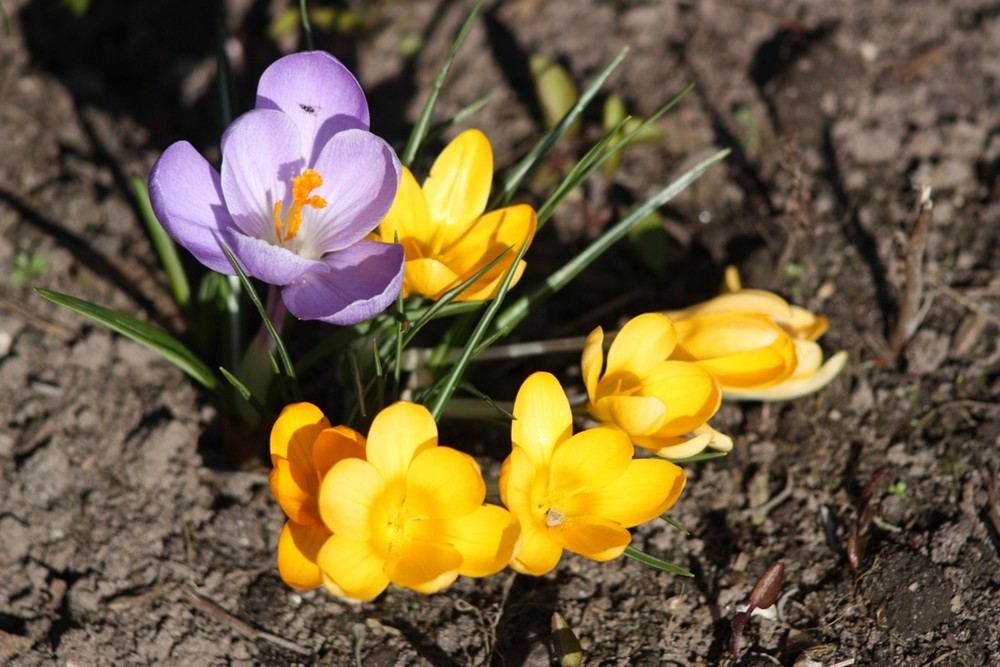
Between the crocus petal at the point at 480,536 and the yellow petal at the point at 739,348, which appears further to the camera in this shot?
the yellow petal at the point at 739,348

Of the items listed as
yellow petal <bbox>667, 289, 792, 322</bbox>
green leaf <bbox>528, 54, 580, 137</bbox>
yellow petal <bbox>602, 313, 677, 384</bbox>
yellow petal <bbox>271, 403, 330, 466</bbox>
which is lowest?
yellow petal <bbox>271, 403, 330, 466</bbox>

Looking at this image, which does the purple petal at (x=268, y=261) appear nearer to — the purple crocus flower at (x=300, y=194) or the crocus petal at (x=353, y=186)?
the purple crocus flower at (x=300, y=194)

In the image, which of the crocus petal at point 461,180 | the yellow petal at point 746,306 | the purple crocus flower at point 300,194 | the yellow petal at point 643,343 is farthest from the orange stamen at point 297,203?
the yellow petal at point 746,306

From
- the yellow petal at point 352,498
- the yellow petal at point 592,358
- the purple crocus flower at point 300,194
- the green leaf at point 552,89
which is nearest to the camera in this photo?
the yellow petal at point 352,498

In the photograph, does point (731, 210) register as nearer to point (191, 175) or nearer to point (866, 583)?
point (866, 583)

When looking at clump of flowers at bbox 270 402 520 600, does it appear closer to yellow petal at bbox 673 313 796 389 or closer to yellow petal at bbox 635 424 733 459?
yellow petal at bbox 635 424 733 459

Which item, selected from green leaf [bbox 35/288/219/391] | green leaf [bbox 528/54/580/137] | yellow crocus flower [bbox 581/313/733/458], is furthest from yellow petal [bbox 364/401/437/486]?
green leaf [bbox 528/54/580/137]
